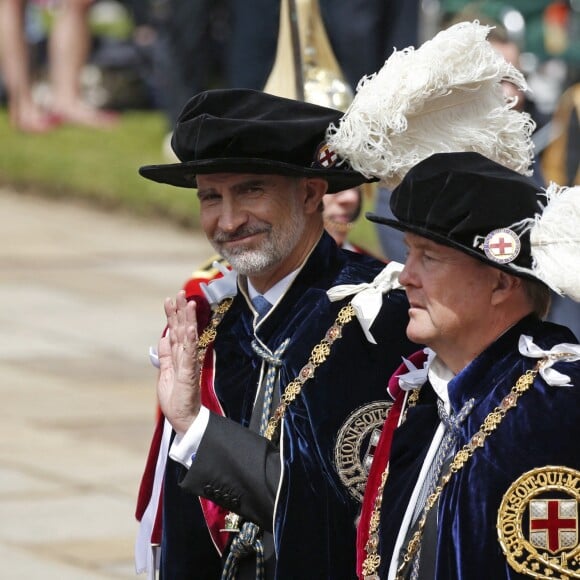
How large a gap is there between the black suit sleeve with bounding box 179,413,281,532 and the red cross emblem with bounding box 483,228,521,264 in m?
0.75

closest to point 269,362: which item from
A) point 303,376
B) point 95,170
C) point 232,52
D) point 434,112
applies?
point 303,376

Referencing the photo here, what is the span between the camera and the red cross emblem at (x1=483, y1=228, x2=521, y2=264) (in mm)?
3104

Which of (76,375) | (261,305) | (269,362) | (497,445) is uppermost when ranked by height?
(76,375)

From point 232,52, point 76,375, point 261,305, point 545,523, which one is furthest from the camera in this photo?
point 232,52

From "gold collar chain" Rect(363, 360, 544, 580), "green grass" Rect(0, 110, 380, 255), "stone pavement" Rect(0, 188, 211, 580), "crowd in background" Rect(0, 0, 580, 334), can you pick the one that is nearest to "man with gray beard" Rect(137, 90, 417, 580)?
"gold collar chain" Rect(363, 360, 544, 580)

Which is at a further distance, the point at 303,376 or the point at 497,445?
the point at 303,376

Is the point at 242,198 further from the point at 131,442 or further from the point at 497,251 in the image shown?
the point at 131,442

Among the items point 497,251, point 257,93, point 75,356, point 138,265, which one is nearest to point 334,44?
point 138,265

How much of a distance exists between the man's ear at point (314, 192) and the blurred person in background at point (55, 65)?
9.54 metres

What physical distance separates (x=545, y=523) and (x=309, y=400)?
2.34 ft

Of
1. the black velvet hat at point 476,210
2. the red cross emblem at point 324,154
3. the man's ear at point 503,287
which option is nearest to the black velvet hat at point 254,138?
the red cross emblem at point 324,154

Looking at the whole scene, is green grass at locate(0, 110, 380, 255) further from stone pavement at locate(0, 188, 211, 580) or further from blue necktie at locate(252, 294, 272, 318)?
blue necktie at locate(252, 294, 272, 318)

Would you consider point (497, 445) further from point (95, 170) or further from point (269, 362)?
point (95, 170)

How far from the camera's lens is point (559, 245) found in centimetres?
310
